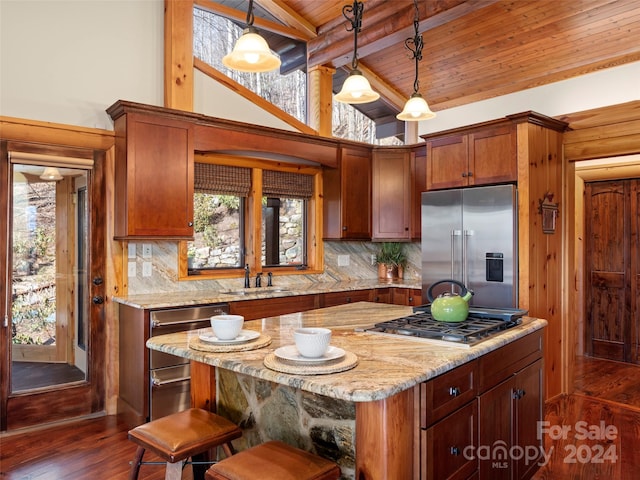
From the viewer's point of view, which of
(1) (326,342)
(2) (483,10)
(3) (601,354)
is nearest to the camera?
(1) (326,342)

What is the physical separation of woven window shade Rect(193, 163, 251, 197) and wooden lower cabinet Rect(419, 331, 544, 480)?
9.68ft

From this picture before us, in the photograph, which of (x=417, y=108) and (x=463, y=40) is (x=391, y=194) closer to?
(x=463, y=40)

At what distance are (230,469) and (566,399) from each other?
3.61 meters

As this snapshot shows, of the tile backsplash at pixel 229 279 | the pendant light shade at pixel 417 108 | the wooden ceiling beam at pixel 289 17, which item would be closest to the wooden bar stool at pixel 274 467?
the pendant light shade at pixel 417 108

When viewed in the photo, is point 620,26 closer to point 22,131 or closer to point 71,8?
point 71,8

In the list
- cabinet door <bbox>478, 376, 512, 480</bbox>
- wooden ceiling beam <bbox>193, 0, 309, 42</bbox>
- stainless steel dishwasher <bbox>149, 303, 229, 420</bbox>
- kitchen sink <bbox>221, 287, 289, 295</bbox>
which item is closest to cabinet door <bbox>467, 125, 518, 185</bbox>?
kitchen sink <bbox>221, 287, 289, 295</bbox>

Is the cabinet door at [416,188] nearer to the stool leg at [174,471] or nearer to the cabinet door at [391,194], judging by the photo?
the cabinet door at [391,194]

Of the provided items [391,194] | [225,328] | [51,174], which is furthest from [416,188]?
[225,328]

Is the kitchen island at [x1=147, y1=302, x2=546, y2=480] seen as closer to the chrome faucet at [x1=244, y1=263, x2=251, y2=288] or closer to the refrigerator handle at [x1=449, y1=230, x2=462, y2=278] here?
the refrigerator handle at [x1=449, y1=230, x2=462, y2=278]

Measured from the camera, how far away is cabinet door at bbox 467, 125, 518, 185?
3875mm

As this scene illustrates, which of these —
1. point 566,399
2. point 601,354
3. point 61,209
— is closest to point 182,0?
point 61,209

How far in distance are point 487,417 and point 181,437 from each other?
1.27 metres

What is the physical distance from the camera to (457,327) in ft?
6.93

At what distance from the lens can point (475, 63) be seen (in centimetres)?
482
